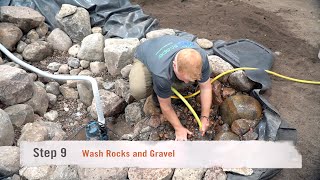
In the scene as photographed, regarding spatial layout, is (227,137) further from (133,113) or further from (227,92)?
(133,113)

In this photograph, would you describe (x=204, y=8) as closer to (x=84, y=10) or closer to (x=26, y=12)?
(x=84, y=10)

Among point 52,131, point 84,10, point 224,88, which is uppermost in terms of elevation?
point 84,10

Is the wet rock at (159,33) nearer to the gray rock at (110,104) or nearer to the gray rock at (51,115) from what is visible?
the gray rock at (110,104)

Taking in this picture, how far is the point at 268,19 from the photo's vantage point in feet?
16.4

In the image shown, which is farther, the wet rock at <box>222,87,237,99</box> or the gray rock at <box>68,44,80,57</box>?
the gray rock at <box>68,44,80,57</box>

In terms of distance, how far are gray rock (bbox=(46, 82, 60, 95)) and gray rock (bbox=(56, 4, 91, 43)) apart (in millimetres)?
769

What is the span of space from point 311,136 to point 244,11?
229 cm

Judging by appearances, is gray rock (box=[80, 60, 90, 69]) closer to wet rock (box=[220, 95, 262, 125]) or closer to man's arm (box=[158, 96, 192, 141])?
man's arm (box=[158, 96, 192, 141])

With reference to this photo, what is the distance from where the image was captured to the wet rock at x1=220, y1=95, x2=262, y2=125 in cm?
347

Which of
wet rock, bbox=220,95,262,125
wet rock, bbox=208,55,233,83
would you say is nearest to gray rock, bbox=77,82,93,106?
wet rock, bbox=208,55,233,83

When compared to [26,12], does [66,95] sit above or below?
below

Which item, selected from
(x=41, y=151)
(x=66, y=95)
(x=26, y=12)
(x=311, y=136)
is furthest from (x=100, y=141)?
(x=26, y=12)

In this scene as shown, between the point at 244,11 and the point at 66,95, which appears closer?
the point at 66,95

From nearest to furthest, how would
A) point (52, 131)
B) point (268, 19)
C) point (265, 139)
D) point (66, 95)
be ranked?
point (265, 139) → point (52, 131) → point (66, 95) → point (268, 19)
